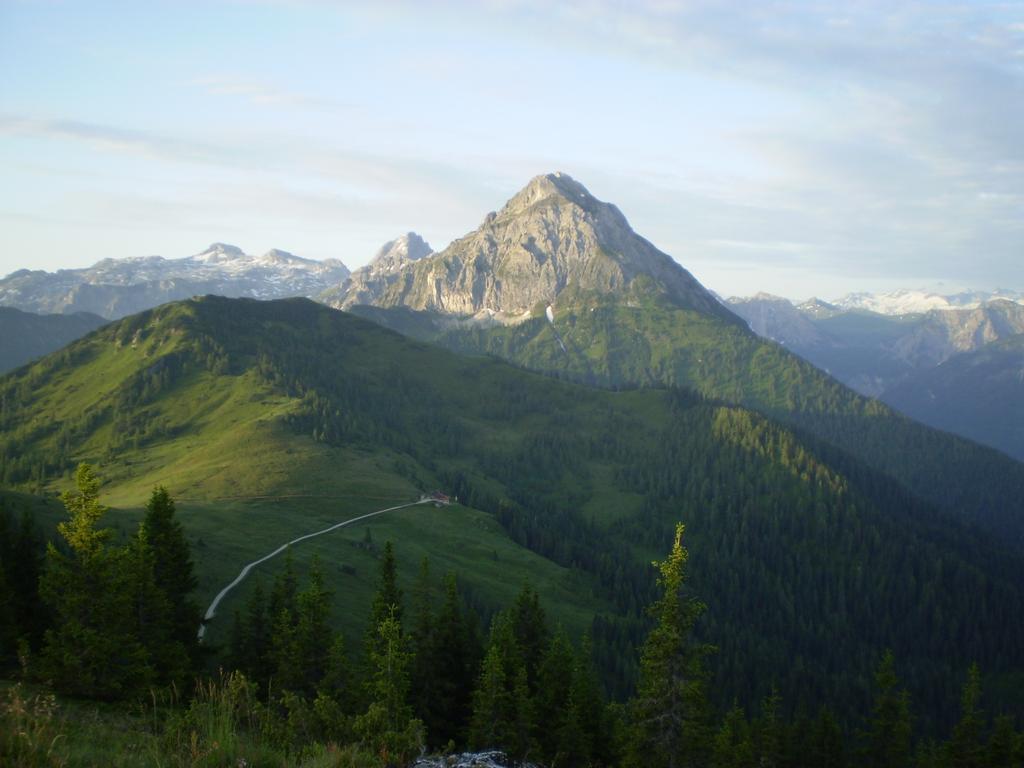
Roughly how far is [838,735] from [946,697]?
126296mm

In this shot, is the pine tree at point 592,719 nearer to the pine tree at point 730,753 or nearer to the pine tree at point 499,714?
the pine tree at point 499,714

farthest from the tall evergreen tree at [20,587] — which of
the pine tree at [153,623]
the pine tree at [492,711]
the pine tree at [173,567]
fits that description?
the pine tree at [492,711]

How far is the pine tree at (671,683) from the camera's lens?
122 ft

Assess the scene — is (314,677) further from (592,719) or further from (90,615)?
(592,719)

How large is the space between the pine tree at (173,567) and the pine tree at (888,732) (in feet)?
216

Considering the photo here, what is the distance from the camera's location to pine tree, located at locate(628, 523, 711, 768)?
37.2 metres

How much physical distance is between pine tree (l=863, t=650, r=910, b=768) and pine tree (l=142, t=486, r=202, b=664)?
2589 inches

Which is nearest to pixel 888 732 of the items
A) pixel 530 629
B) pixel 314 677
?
pixel 530 629

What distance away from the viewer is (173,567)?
2035 inches

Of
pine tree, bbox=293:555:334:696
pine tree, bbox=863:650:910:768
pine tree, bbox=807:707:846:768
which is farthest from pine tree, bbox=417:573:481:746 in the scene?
pine tree, bbox=863:650:910:768

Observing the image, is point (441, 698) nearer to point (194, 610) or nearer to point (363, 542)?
point (194, 610)

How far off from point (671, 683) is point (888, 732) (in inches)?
2005

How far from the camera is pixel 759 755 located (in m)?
70.5

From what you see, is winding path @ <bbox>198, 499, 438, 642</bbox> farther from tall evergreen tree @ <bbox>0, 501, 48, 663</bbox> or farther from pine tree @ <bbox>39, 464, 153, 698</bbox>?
pine tree @ <bbox>39, 464, 153, 698</bbox>
